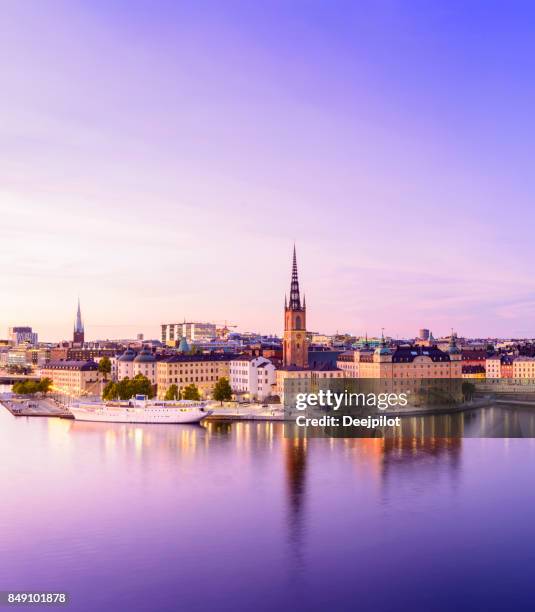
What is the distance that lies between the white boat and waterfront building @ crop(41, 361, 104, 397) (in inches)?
269

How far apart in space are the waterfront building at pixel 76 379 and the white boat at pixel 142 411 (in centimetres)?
684

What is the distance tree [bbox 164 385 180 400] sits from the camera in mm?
24188

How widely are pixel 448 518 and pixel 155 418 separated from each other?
12.1m

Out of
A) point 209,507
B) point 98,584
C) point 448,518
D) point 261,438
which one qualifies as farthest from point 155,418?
point 98,584

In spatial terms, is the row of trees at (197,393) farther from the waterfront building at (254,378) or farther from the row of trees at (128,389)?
the waterfront building at (254,378)

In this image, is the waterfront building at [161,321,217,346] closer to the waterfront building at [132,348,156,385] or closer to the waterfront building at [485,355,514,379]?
the waterfront building at [485,355,514,379]

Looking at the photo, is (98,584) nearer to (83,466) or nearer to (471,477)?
(83,466)

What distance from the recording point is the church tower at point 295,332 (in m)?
27.5

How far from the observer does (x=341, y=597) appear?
26.1 ft

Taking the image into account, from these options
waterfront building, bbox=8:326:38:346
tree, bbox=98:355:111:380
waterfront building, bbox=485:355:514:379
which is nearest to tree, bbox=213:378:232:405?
tree, bbox=98:355:111:380

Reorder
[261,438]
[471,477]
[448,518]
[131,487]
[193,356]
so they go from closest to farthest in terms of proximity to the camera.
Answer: [448,518] → [131,487] → [471,477] → [261,438] → [193,356]

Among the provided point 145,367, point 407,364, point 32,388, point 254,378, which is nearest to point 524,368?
point 407,364

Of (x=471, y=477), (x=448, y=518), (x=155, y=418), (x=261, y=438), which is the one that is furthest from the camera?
(x=155, y=418)

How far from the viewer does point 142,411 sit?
21906 mm
